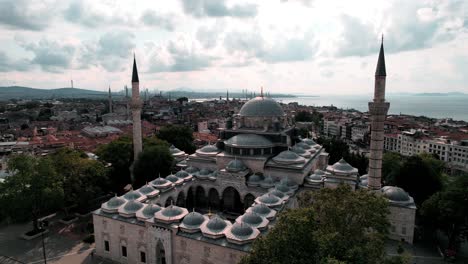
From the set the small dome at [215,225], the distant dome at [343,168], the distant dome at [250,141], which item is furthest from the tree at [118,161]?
the distant dome at [343,168]

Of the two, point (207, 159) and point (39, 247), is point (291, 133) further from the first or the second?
point (39, 247)

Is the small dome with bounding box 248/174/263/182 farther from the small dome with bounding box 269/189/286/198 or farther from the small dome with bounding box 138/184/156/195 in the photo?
the small dome with bounding box 138/184/156/195

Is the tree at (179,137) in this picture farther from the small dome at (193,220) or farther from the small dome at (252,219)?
the small dome at (252,219)

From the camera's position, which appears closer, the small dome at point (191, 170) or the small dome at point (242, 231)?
the small dome at point (242, 231)

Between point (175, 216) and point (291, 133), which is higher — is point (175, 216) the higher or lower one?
the lower one

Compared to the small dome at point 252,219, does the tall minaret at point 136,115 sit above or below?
above

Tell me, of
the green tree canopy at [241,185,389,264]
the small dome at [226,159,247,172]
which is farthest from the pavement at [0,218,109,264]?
the green tree canopy at [241,185,389,264]

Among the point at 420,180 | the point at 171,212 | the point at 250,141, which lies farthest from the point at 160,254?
the point at 420,180

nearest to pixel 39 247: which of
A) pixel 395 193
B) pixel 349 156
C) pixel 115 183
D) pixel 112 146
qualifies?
pixel 115 183

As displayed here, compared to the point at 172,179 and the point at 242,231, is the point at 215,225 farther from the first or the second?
the point at 172,179
